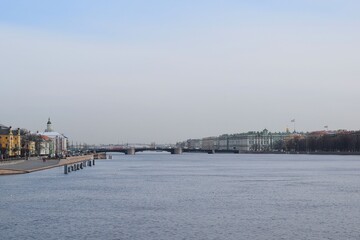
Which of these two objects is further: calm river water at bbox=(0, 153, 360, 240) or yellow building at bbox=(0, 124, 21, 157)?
yellow building at bbox=(0, 124, 21, 157)

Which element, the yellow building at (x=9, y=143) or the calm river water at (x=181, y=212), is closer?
the calm river water at (x=181, y=212)

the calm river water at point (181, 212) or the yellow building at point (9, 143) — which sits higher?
the yellow building at point (9, 143)

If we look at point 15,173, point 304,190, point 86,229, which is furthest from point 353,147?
point 86,229

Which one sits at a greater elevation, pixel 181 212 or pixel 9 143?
pixel 9 143

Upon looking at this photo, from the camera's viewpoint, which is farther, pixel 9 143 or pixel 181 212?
pixel 9 143

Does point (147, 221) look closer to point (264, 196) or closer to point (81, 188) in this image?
point (264, 196)

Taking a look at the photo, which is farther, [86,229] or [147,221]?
[147,221]

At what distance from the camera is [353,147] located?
189m

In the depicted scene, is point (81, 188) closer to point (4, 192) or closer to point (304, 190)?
point (4, 192)

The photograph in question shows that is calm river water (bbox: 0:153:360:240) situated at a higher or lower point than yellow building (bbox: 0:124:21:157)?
lower

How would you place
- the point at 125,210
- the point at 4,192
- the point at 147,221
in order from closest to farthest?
the point at 147,221 < the point at 125,210 < the point at 4,192

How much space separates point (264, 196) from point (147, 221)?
50.4 ft

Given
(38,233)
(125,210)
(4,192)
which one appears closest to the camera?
(38,233)

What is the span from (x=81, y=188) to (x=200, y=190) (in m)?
10.6
